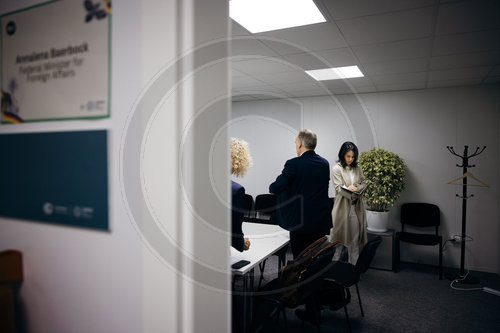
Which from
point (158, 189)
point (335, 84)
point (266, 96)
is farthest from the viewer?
point (266, 96)

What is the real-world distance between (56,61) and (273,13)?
1.90 meters

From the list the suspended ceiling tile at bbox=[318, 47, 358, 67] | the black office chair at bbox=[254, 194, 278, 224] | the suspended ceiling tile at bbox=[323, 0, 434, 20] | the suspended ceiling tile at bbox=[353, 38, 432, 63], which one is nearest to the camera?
the suspended ceiling tile at bbox=[323, 0, 434, 20]

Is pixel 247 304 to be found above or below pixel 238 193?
below

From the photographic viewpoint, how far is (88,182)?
3.66ft

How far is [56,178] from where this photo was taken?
1.19 metres

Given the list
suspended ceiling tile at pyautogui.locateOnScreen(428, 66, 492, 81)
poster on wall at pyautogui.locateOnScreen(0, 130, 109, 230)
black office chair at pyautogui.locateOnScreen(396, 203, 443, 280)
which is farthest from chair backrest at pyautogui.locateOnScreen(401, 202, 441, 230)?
poster on wall at pyautogui.locateOnScreen(0, 130, 109, 230)

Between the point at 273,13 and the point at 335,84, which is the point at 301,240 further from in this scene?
the point at 335,84

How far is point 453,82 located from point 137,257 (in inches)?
212

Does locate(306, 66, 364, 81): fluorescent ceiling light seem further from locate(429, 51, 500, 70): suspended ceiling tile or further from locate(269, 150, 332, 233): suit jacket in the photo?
locate(269, 150, 332, 233): suit jacket

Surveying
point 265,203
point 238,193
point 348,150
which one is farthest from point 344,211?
point 238,193

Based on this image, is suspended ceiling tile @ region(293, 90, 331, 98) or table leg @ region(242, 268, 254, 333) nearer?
table leg @ region(242, 268, 254, 333)

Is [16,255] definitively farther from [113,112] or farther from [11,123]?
[113,112]

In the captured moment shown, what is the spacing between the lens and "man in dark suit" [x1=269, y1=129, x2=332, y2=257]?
2.93 meters

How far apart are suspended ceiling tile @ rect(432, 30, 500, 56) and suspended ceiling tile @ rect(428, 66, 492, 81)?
817 millimetres
